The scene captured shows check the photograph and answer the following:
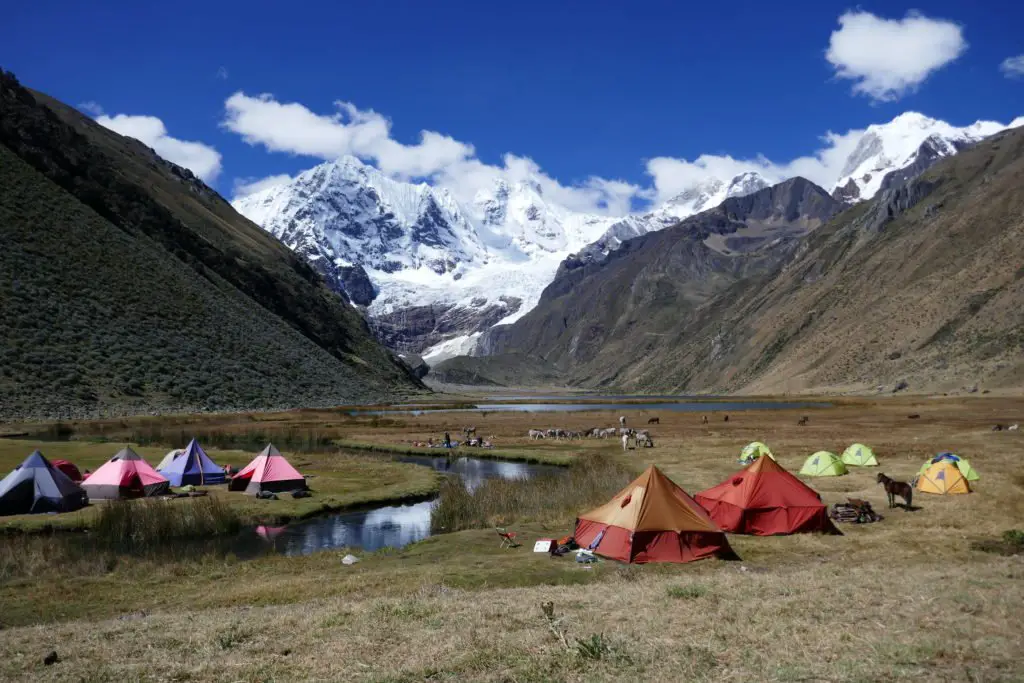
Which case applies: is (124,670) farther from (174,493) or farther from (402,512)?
(174,493)

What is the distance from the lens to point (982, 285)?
493 ft

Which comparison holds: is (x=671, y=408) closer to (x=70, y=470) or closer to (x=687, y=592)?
(x=70, y=470)

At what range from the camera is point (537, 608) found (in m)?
14.0

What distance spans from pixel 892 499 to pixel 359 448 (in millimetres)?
48027

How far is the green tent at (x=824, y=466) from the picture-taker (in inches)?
1572

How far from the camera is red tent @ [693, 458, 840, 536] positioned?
82.7 feet

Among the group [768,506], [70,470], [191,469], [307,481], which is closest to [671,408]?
[307,481]

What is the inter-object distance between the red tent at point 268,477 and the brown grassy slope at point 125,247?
53154mm

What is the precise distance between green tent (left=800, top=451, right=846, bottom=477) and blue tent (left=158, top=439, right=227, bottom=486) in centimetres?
3486

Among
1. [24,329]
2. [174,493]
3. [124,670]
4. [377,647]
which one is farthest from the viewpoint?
[24,329]

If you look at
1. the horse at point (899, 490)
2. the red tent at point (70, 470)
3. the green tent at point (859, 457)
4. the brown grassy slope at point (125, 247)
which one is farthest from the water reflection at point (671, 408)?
the horse at point (899, 490)

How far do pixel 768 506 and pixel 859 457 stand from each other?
73.7 ft

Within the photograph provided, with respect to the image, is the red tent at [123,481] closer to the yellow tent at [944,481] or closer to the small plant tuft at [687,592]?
the small plant tuft at [687,592]

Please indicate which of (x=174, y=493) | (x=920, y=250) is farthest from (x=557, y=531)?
(x=920, y=250)
